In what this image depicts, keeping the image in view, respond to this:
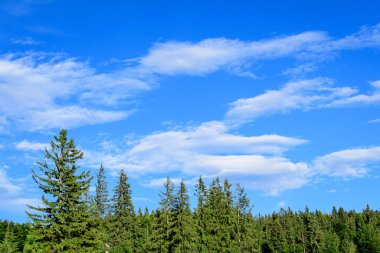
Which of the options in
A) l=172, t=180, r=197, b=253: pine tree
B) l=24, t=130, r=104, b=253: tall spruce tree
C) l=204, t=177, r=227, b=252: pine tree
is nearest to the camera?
l=24, t=130, r=104, b=253: tall spruce tree

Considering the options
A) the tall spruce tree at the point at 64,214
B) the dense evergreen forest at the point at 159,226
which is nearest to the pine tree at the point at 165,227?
the dense evergreen forest at the point at 159,226

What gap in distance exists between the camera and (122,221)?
77812mm

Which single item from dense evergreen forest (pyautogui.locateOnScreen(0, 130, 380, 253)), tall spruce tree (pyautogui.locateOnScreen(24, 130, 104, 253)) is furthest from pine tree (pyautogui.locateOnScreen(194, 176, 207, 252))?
tall spruce tree (pyautogui.locateOnScreen(24, 130, 104, 253))

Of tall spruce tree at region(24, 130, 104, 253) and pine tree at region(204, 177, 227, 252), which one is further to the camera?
pine tree at region(204, 177, 227, 252)

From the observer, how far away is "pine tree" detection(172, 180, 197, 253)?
62969 millimetres

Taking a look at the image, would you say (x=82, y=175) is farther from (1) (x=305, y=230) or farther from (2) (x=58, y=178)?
(1) (x=305, y=230)

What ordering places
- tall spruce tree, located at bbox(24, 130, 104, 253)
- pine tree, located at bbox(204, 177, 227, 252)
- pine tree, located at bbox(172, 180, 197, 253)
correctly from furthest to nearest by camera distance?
pine tree, located at bbox(204, 177, 227, 252) < pine tree, located at bbox(172, 180, 197, 253) < tall spruce tree, located at bbox(24, 130, 104, 253)

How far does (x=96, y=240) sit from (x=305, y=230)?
135 m

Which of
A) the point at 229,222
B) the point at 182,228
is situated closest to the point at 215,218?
the point at 229,222

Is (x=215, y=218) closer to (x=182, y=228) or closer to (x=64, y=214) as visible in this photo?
(x=182, y=228)

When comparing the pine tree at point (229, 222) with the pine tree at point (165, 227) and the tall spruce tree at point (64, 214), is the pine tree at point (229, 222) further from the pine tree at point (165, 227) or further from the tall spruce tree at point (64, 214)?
the tall spruce tree at point (64, 214)

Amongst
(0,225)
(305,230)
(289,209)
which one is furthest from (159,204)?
(289,209)

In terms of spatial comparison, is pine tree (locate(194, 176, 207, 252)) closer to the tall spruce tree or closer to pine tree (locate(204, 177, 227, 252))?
pine tree (locate(204, 177, 227, 252))

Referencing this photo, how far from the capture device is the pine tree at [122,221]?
75.8m
